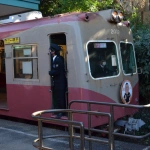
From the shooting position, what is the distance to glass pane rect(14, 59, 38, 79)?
7196mm

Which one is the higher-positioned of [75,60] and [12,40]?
[12,40]

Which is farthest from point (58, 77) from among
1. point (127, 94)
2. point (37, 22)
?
point (127, 94)

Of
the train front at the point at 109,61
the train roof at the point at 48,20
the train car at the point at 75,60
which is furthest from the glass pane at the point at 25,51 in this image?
the train front at the point at 109,61

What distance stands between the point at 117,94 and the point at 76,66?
1329 millimetres

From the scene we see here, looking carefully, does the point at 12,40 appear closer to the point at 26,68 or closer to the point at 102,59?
the point at 26,68

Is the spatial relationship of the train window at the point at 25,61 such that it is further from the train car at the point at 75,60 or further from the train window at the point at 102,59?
the train window at the point at 102,59

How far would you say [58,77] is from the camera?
6758 millimetres

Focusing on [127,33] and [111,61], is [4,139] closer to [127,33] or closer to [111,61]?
[111,61]

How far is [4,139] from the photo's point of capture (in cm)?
632

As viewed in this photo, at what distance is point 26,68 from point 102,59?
190 cm

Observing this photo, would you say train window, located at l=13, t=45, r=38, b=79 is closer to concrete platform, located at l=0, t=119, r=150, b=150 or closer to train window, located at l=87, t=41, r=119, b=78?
concrete platform, located at l=0, t=119, r=150, b=150

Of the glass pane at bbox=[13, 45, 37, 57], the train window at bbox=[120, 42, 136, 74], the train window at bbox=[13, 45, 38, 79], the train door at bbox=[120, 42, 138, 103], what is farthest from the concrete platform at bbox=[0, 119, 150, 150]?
the train window at bbox=[120, 42, 136, 74]

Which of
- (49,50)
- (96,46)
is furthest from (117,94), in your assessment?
(49,50)

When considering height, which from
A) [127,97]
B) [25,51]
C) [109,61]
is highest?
[25,51]
